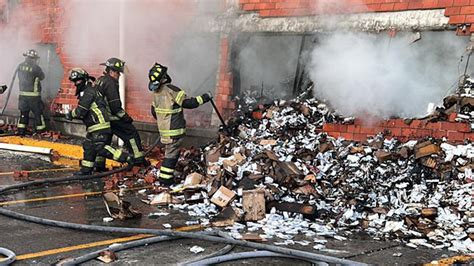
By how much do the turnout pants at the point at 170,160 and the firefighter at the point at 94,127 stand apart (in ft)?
3.06

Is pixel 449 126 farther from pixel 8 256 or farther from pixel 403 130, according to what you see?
pixel 8 256

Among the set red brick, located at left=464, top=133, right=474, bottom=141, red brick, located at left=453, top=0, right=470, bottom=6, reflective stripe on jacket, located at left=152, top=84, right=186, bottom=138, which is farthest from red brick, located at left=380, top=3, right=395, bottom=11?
reflective stripe on jacket, located at left=152, top=84, right=186, bottom=138

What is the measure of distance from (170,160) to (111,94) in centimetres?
185

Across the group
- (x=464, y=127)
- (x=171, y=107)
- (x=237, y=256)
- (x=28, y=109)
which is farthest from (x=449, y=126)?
(x=28, y=109)

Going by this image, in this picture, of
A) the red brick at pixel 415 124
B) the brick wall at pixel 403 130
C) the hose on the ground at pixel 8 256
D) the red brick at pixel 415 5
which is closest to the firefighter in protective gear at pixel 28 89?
the brick wall at pixel 403 130

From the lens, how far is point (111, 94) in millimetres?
9219

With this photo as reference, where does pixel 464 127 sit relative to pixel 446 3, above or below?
below

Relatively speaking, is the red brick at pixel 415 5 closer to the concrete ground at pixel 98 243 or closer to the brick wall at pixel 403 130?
the brick wall at pixel 403 130

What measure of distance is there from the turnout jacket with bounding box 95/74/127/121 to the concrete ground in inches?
93.5

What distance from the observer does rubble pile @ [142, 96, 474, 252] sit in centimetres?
580

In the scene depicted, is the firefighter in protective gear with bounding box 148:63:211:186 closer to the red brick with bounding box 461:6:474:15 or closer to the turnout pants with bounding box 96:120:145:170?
the turnout pants with bounding box 96:120:145:170

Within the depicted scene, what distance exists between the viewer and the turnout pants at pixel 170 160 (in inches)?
318

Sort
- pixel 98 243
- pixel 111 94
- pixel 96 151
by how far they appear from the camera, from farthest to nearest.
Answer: pixel 111 94, pixel 96 151, pixel 98 243

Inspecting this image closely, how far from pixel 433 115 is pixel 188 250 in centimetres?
373
